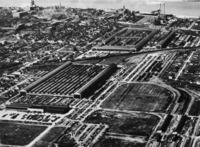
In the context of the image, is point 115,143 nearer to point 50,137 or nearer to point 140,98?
point 50,137

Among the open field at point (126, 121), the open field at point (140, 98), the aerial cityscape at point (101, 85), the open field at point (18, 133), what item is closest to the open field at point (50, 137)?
the aerial cityscape at point (101, 85)

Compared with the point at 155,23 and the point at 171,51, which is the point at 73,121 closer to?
the point at 171,51

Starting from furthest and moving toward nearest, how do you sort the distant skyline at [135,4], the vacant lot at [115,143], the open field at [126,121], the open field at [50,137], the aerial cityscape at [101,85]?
the distant skyline at [135,4], the open field at [126,121], the aerial cityscape at [101,85], the open field at [50,137], the vacant lot at [115,143]

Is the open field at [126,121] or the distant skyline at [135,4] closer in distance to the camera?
the open field at [126,121]

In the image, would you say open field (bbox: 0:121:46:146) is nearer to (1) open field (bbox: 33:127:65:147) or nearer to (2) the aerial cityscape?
(2) the aerial cityscape

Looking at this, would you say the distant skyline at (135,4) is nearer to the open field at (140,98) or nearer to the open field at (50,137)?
the open field at (140,98)

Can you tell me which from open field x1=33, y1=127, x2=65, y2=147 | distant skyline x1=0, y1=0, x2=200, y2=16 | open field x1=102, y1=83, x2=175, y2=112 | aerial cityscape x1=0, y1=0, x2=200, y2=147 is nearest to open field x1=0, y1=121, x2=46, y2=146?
aerial cityscape x1=0, y1=0, x2=200, y2=147

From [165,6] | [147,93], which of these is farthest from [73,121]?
[165,6]
